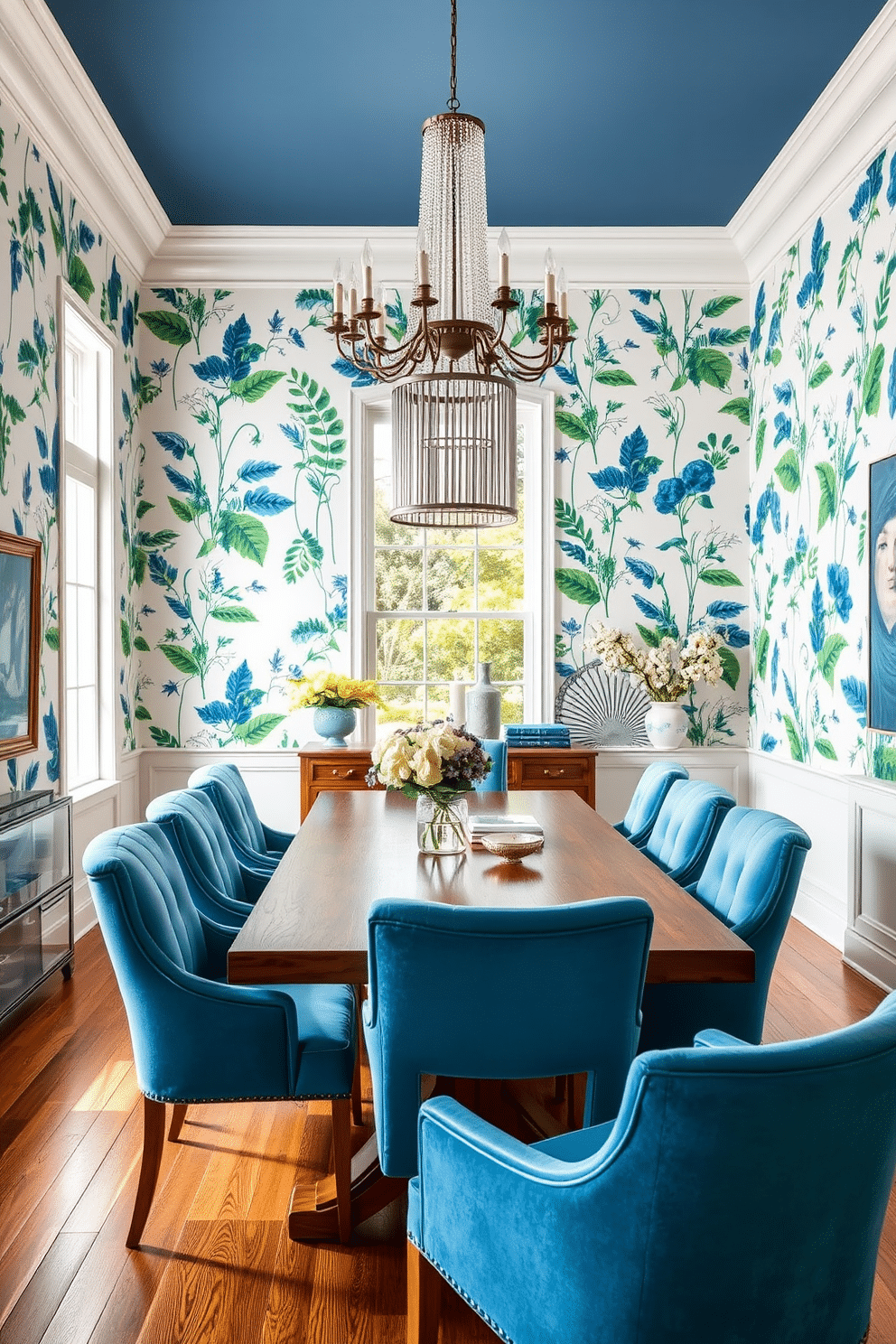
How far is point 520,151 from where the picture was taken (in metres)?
4.31

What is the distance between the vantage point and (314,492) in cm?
538

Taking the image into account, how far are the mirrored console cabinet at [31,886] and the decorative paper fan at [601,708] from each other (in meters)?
2.74

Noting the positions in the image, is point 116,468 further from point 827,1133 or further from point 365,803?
point 827,1133

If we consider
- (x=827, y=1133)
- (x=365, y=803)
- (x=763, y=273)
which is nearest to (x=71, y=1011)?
(x=365, y=803)

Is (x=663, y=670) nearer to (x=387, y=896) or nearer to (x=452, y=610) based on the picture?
(x=452, y=610)

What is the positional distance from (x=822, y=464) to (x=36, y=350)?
3316mm

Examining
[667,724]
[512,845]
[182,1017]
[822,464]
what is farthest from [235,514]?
[182,1017]

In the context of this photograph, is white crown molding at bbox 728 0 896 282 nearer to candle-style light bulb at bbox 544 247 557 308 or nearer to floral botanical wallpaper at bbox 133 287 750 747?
floral botanical wallpaper at bbox 133 287 750 747

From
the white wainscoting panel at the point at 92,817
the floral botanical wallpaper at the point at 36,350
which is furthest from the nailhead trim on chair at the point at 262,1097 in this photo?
the white wainscoting panel at the point at 92,817

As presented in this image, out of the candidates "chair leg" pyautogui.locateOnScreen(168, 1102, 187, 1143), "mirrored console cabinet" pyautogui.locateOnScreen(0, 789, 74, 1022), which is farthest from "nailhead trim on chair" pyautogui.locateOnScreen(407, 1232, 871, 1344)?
"mirrored console cabinet" pyautogui.locateOnScreen(0, 789, 74, 1022)

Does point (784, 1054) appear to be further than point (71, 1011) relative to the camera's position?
No

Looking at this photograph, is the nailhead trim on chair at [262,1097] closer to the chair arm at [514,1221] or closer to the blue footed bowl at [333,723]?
the chair arm at [514,1221]

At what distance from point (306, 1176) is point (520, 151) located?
13.2 ft

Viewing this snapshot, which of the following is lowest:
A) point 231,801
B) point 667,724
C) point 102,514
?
point 231,801
